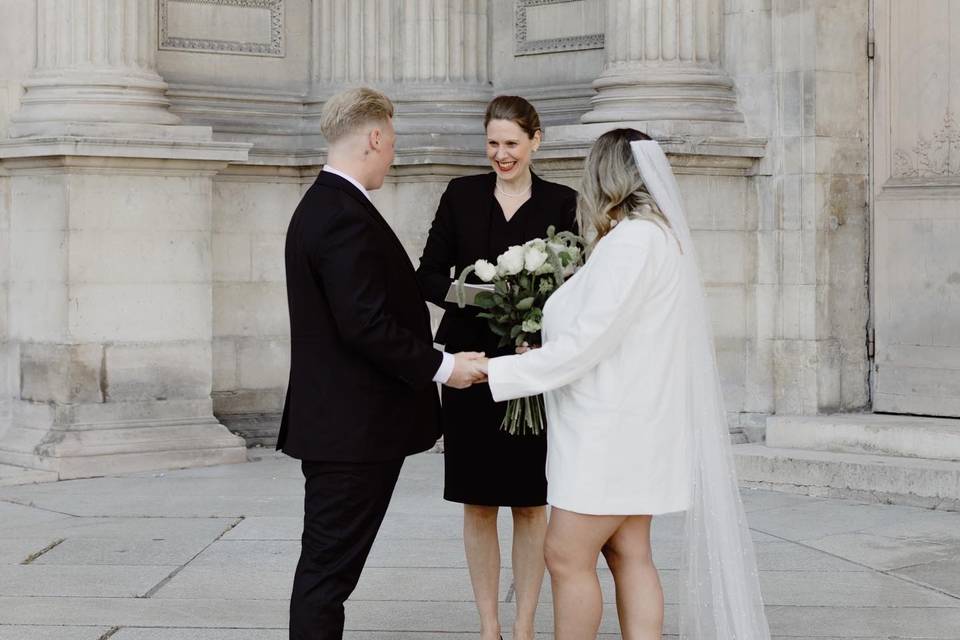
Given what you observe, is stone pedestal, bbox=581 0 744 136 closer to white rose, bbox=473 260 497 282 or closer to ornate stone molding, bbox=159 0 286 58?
ornate stone molding, bbox=159 0 286 58

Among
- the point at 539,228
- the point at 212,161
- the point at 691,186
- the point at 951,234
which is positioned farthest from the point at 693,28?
the point at 539,228

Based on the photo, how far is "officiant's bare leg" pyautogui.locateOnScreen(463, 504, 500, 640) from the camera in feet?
17.9

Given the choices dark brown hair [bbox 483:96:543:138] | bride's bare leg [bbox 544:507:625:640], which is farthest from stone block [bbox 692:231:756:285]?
bride's bare leg [bbox 544:507:625:640]

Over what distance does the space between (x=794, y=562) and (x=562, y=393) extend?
2.77 meters

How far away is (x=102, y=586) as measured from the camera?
21.6 ft

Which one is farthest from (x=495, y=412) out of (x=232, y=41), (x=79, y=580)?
(x=232, y=41)

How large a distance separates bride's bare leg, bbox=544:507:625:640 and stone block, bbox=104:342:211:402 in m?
5.37

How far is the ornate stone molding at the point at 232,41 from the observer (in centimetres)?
1079

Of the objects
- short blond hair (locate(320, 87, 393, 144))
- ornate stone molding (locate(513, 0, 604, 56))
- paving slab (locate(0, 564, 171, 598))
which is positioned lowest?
paving slab (locate(0, 564, 171, 598))

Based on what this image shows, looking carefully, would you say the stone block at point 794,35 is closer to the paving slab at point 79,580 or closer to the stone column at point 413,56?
the stone column at point 413,56

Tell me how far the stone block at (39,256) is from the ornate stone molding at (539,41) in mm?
3434

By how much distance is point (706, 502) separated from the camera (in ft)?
15.6

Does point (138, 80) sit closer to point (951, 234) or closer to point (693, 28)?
point (693, 28)

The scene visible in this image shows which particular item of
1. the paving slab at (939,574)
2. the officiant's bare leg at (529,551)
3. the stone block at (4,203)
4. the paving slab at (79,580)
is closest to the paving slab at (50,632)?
the paving slab at (79,580)
